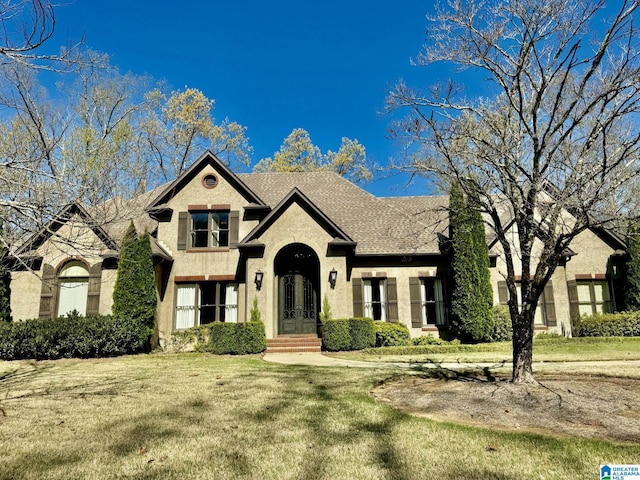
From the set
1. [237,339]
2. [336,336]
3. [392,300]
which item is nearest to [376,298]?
[392,300]

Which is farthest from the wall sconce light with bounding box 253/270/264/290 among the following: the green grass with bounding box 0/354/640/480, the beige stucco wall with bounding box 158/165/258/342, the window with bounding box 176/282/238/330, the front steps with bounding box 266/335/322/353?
the green grass with bounding box 0/354/640/480

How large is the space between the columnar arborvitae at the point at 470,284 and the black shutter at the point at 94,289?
1355cm

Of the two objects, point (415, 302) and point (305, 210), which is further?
point (415, 302)

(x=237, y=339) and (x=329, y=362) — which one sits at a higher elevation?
(x=237, y=339)

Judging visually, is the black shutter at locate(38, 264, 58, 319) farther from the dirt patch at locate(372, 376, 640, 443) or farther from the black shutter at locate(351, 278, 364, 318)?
the dirt patch at locate(372, 376, 640, 443)

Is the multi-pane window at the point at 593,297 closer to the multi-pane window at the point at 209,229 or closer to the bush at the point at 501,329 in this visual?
the bush at the point at 501,329

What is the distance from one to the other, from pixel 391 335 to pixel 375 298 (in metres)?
2.25

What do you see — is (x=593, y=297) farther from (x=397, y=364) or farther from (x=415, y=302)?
(x=397, y=364)

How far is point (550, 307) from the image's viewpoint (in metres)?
16.5

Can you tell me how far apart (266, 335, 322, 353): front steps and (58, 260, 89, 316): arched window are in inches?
294

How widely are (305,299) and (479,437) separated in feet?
37.0

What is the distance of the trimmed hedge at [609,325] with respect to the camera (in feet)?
51.9

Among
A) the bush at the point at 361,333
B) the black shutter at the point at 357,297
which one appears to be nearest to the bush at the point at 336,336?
the bush at the point at 361,333

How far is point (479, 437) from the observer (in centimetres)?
487
